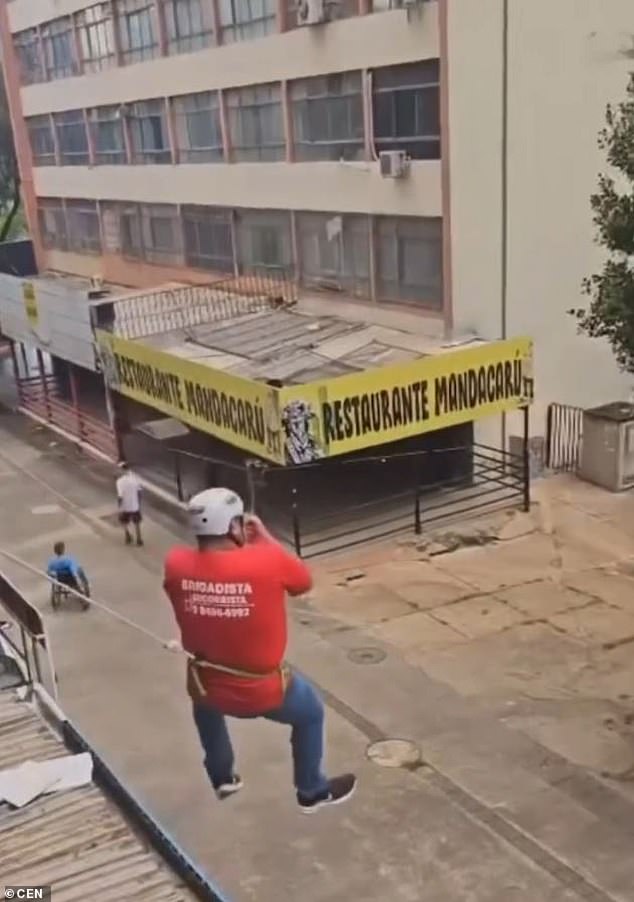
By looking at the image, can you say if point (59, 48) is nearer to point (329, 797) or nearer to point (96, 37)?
point (96, 37)

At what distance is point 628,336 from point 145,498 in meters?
11.9

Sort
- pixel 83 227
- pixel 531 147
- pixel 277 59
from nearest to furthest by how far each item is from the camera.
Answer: pixel 531 147, pixel 277 59, pixel 83 227

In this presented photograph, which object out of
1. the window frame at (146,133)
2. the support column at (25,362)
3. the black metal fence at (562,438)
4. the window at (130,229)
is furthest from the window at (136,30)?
the black metal fence at (562,438)

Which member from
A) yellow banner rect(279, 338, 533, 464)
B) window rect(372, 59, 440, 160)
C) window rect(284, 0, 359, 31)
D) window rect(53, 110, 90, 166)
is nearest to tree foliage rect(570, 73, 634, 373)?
yellow banner rect(279, 338, 533, 464)

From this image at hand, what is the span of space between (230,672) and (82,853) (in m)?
1.23

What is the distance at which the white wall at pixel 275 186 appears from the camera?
62.8 feet

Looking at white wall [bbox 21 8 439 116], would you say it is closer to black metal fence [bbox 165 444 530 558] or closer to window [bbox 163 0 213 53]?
window [bbox 163 0 213 53]

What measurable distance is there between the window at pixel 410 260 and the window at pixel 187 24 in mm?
7264

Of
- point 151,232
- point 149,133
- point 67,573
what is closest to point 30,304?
point 151,232

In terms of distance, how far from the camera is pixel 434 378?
16906 mm

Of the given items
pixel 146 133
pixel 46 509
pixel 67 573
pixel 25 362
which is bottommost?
pixel 25 362

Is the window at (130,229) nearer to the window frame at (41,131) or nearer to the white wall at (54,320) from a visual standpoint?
the white wall at (54,320)

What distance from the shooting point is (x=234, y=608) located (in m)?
5.16

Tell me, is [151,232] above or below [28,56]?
below
